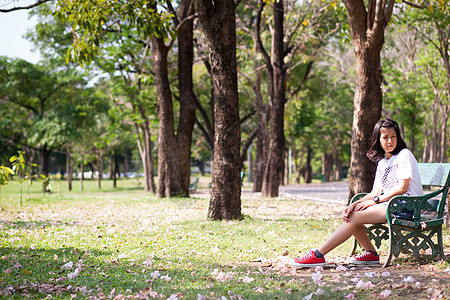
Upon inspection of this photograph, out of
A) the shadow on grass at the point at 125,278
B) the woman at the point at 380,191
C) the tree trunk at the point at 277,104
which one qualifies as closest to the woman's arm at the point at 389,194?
the woman at the point at 380,191

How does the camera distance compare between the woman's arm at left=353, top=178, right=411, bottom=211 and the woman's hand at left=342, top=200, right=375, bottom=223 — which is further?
the woman's hand at left=342, top=200, right=375, bottom=223

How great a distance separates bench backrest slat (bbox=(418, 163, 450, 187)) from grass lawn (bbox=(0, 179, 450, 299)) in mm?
962

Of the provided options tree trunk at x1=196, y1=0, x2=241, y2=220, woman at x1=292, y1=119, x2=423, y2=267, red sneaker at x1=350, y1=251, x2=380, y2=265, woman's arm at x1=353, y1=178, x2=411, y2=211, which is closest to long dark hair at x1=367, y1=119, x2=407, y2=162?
woman at x1=292, y1=119, x2=423, y2=267

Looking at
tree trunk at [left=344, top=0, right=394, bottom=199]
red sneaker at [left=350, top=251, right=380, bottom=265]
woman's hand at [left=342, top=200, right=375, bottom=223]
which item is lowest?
red sneaker at [left=350, top=251, right=380, bottom=265]

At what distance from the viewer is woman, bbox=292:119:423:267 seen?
5.12m

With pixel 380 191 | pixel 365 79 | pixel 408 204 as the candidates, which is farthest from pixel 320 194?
pixel 408 204

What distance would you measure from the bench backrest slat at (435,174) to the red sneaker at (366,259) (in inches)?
45.8

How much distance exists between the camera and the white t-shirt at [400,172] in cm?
510

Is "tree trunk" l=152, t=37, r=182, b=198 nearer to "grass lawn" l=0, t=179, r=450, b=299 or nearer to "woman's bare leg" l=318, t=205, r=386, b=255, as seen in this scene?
"grass lawn" l=0, t=179, r=450, b=299

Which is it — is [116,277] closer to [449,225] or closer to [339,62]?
[449,225]

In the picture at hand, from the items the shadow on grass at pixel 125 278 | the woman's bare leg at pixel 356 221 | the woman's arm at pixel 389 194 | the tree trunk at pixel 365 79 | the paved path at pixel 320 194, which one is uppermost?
the tree trunk at pixel 365 79

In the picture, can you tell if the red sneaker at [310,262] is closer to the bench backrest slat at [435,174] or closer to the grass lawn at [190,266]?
the grass lawn at [190,266]

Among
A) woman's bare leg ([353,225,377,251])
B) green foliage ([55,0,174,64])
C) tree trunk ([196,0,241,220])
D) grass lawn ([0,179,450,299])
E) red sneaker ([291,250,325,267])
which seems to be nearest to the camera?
grass lawn ([0,179,450,299])

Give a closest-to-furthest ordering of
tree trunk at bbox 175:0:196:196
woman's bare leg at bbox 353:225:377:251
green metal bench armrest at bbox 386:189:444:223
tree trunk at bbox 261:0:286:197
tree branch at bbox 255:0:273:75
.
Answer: green metal bench armrest at bbox 386:189:444:223
woman's bare leg at bbox 353:225:377:251
tree trunk at bbox 261:0:286:197
tree trunk at bbox 175:0:196:196
tree branch at bbox 255:0:273:75
